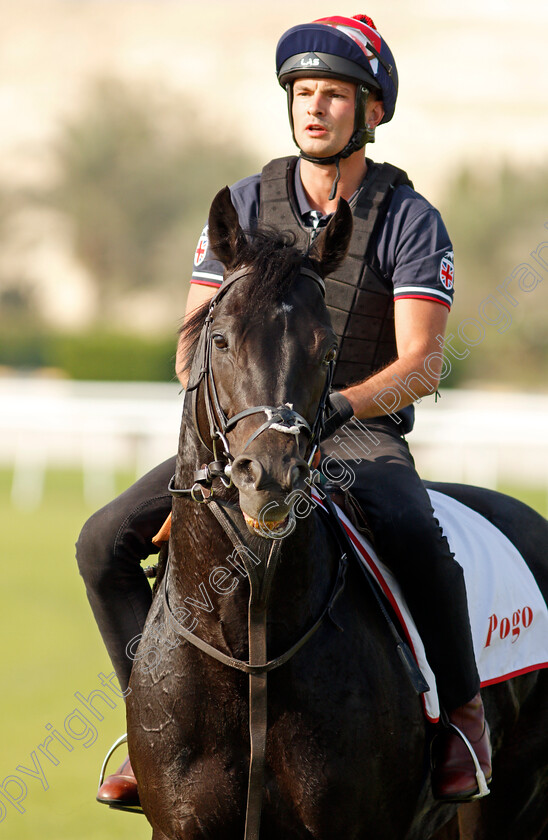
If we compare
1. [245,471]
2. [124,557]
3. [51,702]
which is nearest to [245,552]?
[245,471]

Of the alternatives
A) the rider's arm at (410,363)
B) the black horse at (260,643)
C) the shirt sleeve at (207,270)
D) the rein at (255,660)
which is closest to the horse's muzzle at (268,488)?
the black horse at (260,643)

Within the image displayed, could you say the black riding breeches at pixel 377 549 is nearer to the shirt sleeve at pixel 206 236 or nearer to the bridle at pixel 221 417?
the bridle at pixel 221 417

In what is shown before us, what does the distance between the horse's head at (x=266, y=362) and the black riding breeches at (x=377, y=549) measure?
0.78 metres

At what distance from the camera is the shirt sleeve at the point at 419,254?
172 inches

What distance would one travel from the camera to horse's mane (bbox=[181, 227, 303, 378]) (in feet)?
11.0

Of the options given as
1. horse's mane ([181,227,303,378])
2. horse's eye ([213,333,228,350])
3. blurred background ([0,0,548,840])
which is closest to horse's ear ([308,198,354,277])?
horse's mane ([181,227,303,378])

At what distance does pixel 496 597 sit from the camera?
15.6ft

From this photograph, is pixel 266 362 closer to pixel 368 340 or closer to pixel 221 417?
pixel 221 417

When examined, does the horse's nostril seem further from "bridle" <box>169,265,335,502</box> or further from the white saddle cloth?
the white saddle cloth

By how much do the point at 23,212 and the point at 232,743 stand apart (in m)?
77.9

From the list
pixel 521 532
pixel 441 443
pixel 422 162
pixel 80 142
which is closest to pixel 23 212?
pixel 80 142

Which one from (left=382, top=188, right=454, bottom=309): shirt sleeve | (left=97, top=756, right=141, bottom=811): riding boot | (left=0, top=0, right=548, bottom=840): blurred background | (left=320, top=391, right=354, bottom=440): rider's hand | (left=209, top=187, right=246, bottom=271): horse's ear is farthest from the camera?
(left=0, top=0, right=548, bottom=840): blurred background

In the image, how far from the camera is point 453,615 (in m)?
4.12

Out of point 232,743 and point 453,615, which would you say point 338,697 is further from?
point 453,615
